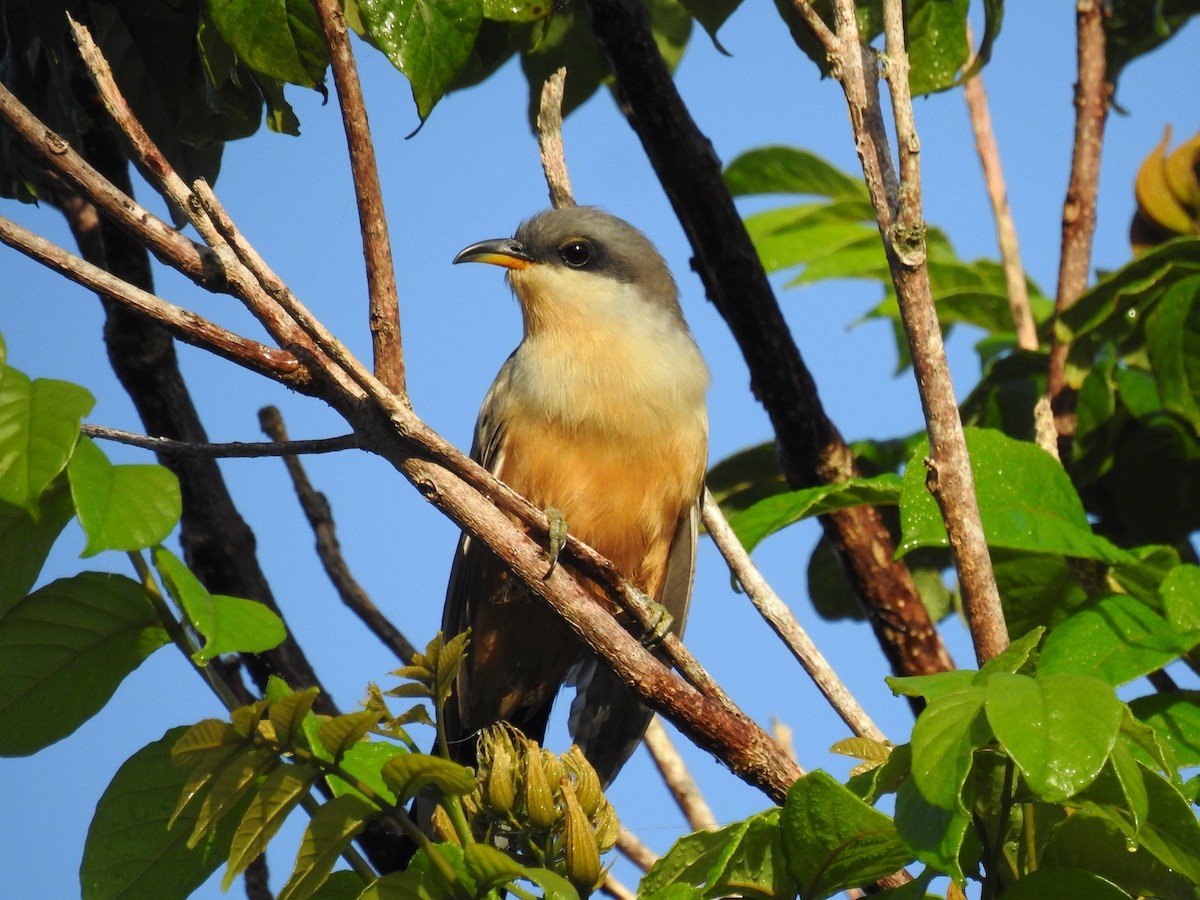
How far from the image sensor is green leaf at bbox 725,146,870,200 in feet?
15.2

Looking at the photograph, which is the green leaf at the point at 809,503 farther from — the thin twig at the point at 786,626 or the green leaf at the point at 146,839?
the green leaf at the point at 146,839

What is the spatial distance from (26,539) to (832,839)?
4.31ft

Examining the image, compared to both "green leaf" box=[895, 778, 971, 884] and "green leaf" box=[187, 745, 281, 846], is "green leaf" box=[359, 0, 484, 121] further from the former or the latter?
"green leaf" box=[895, 778, 971, 884]

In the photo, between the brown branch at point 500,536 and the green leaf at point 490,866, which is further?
the brown branch at point 500,536

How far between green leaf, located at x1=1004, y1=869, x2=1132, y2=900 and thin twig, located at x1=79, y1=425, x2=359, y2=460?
1355 millimetres

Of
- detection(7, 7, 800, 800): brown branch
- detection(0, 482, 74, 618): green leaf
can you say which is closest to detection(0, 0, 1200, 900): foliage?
detection(0, 482, 74, 618): green leaf

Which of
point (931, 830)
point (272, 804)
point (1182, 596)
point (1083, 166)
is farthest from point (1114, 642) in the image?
point (1083, 166)

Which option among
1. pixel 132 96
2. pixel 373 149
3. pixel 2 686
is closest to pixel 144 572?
pixel 2 686

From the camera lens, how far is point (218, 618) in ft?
6.45

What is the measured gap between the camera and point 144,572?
2.14 m

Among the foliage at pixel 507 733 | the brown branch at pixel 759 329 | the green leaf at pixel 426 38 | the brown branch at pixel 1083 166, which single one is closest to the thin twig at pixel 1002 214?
the brown branch at pixel 1083 166

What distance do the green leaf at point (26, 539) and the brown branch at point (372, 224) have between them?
0.62 meters

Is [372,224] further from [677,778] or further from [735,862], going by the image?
[677,778]

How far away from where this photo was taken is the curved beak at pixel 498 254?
16.7ft
